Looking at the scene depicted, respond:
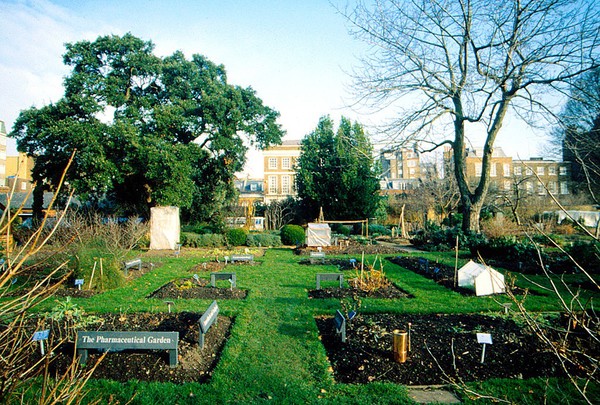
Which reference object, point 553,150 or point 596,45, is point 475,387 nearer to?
point 596,45

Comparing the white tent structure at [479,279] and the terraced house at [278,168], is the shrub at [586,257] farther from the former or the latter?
the terraced house at [278,168]

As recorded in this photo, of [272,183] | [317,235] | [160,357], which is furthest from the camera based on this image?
[272,183]

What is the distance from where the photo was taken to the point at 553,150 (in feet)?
105

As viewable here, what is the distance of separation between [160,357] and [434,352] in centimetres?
371

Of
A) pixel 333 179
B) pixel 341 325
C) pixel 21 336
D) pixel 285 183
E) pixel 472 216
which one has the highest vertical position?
pixel 285 183

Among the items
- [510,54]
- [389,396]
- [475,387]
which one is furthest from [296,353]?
[510,54]

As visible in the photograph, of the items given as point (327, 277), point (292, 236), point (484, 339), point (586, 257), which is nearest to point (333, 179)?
point (292, 236)

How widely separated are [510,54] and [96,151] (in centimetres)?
1817

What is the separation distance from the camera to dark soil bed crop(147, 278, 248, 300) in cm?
898

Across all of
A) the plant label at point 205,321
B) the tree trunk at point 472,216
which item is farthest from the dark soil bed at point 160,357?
A: the tree trunk at point 472,216

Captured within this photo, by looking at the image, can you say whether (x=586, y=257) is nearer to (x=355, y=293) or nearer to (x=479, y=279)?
(x=479, y=279)

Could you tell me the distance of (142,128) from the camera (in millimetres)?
20875

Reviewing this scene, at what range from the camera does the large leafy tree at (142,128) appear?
1939 centimetres

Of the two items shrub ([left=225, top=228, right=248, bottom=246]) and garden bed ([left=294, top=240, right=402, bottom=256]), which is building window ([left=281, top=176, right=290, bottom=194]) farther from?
garden bed ([left=294, top=240, right=402, bottom=256])
